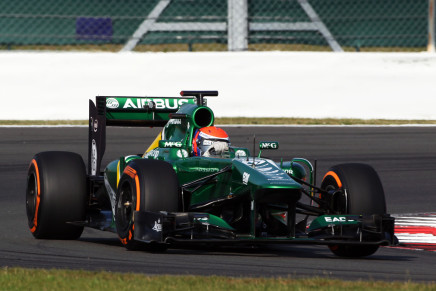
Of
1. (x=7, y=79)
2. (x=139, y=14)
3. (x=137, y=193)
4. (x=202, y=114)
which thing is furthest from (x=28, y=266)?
Answer: (x=139, y=14)

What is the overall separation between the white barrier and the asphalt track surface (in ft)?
2.68

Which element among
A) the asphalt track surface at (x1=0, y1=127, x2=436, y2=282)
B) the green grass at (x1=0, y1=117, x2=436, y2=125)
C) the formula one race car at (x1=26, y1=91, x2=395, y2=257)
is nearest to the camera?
the asphalt track surface at (x1=0, y1=127, x2=436, y2=282)

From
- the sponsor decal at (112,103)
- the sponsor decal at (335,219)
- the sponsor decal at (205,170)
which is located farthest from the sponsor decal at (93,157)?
the sponsor decal at (335,219)

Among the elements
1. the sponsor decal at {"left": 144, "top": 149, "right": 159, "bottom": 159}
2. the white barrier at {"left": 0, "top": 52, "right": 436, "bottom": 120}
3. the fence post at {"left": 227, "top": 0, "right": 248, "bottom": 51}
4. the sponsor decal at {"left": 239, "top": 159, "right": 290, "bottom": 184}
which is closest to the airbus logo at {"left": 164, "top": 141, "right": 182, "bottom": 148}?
the sponsor decal at {"left": 144, "top": 149, "right": 159, "bottom": 159}

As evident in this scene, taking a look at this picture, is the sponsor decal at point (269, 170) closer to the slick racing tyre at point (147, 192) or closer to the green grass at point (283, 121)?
the slick racing tyre at point (147, 192)

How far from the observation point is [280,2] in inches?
846

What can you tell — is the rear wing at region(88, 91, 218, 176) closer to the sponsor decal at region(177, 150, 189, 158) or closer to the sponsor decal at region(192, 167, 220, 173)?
the sponsor decal at region(177, 150, 189, 158)

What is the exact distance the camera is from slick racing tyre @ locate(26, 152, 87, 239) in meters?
9.59

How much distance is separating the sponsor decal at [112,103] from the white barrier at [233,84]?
Result: 945cm

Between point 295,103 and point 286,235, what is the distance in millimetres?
11771

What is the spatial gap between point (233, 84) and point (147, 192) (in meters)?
12.1

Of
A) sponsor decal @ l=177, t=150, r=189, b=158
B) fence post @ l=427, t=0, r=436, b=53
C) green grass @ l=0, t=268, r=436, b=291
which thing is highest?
fence post @ l=427, t=0, r=436, b=53

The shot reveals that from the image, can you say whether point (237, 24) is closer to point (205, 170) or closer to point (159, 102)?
point (159, 102)

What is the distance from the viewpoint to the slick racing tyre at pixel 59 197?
9.59 meters
